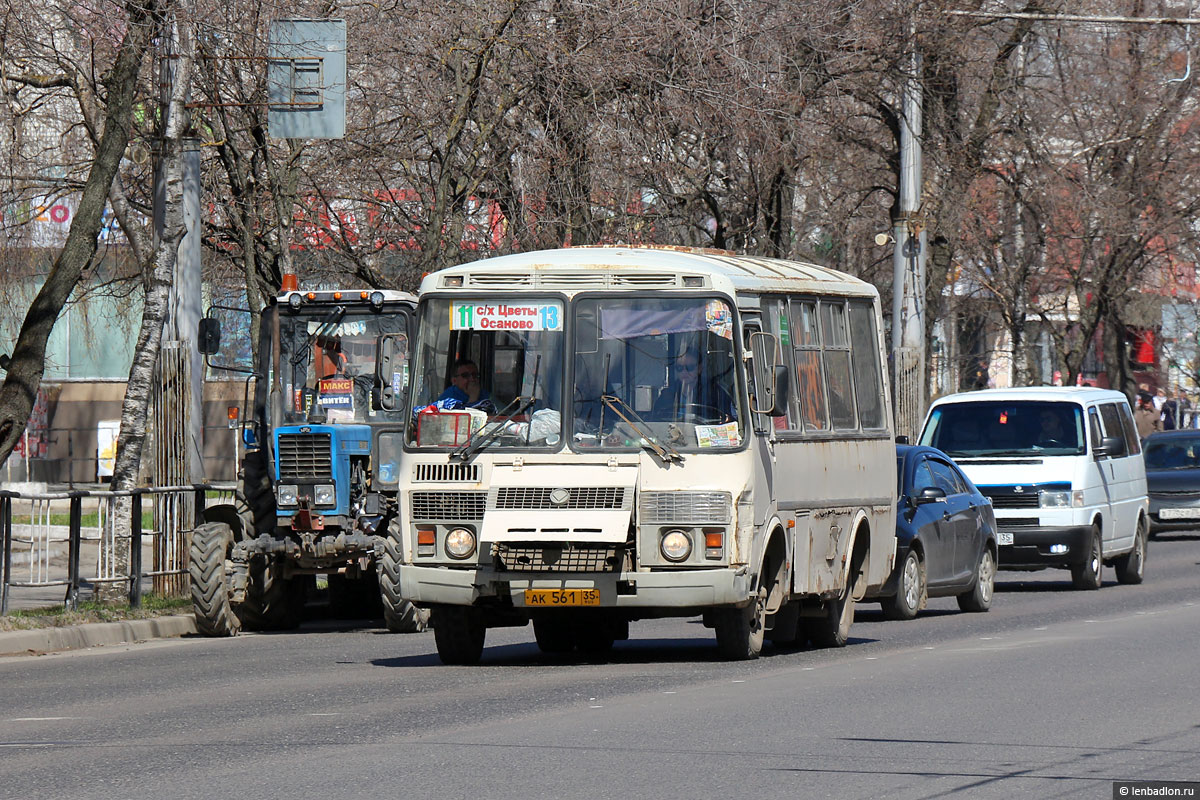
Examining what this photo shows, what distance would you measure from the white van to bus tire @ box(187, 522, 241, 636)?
922 centimetres

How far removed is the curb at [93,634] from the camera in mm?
15812

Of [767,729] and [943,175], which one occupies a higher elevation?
[943,175]

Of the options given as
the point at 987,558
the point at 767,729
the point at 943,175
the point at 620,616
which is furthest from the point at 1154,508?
the point at 767,729

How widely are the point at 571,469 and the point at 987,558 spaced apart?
318 inches

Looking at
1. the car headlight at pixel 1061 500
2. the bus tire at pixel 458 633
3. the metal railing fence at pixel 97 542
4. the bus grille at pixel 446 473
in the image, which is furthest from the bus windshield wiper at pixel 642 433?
the car headlight at pixel 1061 500

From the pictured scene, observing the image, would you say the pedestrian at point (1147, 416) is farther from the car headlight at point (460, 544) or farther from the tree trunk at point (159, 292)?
the car headlight at point (460, 544)

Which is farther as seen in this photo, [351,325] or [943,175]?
[943,175]

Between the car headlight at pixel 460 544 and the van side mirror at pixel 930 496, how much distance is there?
6.69 metres

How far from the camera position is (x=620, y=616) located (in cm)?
1432

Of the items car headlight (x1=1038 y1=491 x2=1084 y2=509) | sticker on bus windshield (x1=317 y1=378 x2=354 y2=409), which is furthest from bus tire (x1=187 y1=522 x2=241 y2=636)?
car headlight (x1=1038 y1=491 x2=1084 y2=509)

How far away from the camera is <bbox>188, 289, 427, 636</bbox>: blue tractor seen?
17.1m

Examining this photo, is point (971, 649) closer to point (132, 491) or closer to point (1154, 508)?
point (132, 491)

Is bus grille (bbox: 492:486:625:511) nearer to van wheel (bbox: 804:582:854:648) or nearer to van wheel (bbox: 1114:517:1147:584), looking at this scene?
van wheel (bbox: 804:582:854:648)

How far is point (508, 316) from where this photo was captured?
13.9 metres
